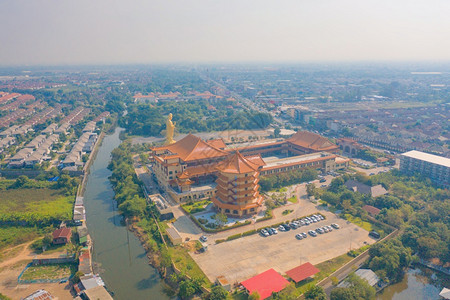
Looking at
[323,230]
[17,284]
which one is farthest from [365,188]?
[17,284]

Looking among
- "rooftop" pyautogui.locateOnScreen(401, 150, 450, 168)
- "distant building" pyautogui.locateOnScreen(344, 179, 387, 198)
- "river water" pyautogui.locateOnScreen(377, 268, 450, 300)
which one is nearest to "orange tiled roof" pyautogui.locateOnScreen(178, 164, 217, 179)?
"distant building" pyautogui.locateOnScreen(344, 179, 387, 198)

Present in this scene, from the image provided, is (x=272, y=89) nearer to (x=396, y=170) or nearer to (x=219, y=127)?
(x=219, y=127)

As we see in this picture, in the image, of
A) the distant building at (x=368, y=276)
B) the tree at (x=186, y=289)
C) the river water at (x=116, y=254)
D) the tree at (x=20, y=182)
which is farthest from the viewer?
the tree at (x=20, y=182)

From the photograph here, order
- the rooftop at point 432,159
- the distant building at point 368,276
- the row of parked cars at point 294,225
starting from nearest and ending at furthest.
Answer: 1. the distant building at point 368,276
2. the row of parked cars at point 294,225
3. the rooftop at point 432,159

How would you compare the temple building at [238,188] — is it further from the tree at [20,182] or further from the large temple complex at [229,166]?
the tree at [20,182]

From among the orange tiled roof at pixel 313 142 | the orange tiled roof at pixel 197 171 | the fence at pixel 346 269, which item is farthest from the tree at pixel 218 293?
the orange tiled roof at pixel 313 142

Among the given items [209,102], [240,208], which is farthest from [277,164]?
[209,102]

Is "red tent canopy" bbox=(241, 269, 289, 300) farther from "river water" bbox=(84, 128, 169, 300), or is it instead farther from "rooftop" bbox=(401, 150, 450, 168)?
"rooftop" bbox=(401, 150, 450, 168)
